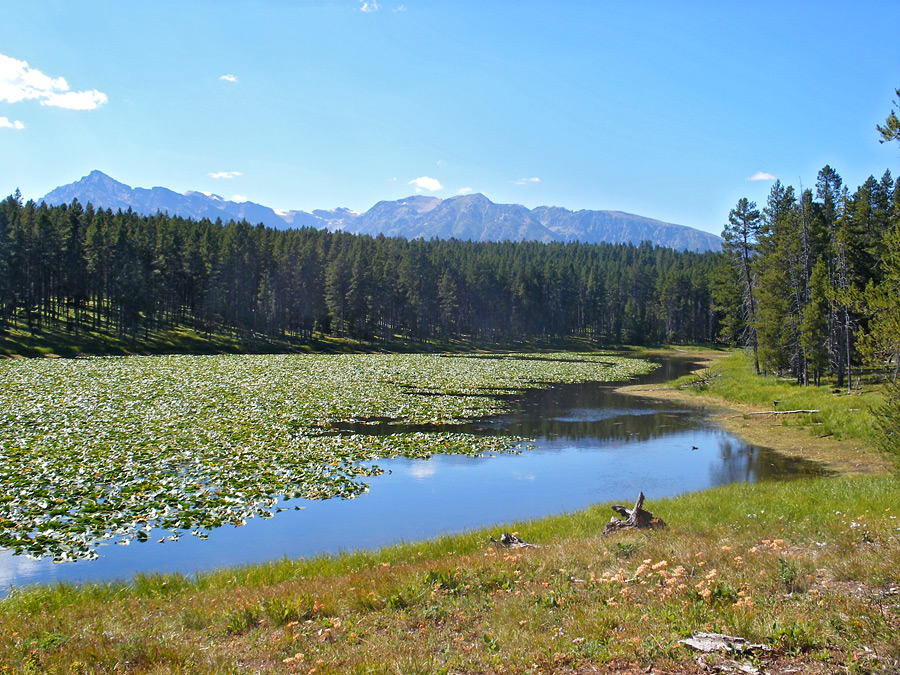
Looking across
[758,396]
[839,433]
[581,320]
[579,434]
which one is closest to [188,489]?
[579,434]

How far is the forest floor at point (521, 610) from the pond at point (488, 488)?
7.13 ft

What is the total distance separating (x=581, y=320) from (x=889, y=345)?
126699 millimetres

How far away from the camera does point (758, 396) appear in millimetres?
40250

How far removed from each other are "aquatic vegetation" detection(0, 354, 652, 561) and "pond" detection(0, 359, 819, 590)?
30.4 inches

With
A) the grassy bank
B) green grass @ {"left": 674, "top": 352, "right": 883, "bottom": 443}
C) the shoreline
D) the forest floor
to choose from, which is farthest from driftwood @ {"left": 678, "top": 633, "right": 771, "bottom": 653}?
the grassy bank

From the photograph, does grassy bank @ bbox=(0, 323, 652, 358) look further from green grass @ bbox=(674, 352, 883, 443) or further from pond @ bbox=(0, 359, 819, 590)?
pond @ bbox=(0, 359, 819, 590)

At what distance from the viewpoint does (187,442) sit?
72.6 ft

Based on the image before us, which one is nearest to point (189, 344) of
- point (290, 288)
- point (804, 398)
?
point (290, 288)

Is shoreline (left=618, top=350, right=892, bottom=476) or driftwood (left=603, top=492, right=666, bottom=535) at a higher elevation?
driftwood (left=603, top=492, right=666, bottom=535)

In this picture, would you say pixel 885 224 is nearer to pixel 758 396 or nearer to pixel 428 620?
pixel 758 396

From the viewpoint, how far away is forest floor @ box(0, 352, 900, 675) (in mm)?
6047

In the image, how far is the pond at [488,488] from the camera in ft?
42.3

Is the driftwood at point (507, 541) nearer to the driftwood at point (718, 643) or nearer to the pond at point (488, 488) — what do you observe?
the pond at point (488, 488)

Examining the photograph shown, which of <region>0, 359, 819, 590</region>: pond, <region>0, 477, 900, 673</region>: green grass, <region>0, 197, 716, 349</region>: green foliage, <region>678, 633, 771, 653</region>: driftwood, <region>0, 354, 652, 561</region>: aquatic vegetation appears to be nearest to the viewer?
<region>678, 633, 771, 653</region>: driftwood
